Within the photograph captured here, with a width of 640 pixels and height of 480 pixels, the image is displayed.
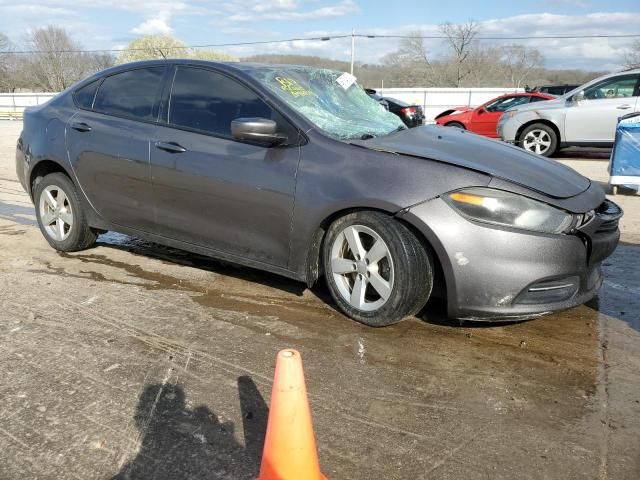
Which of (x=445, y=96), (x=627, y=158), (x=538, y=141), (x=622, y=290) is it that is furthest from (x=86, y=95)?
(x=445, y=96)

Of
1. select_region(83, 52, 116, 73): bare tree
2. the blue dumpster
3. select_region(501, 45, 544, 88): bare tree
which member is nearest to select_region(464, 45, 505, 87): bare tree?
select_region(501, 45, 544, 88): bare tree

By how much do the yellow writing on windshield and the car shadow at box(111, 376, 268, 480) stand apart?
83.1 inches

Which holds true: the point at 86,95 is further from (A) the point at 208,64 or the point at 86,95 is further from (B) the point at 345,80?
(B) the point at 345,80

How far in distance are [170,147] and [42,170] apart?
5.68 ft

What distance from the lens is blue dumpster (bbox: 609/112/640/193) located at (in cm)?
802

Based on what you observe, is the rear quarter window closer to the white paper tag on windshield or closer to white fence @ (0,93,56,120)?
the white paper tag on windshield

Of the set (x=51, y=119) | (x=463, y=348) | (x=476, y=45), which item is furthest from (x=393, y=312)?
(x=476, y=45)

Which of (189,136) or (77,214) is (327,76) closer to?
(189,136)

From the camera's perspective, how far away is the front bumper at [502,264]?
10.5 ft

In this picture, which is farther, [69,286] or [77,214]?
[77,214]

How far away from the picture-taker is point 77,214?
5.01m

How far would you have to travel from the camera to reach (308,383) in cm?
300

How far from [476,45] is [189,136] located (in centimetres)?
7425

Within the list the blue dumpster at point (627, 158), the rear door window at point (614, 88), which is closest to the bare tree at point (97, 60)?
the rear door window at point (614, 88)
